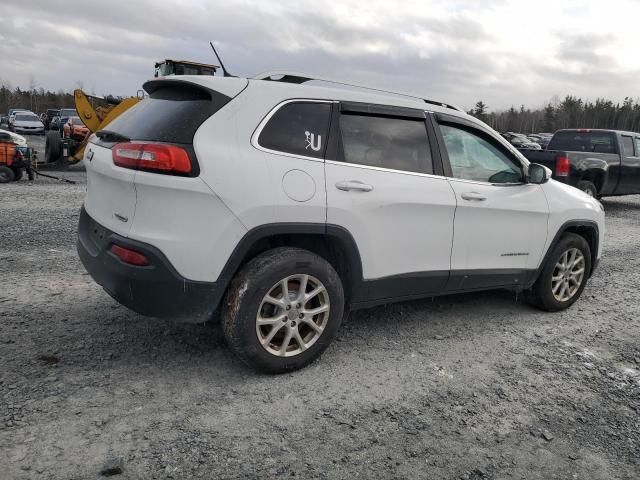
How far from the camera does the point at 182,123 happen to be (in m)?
3.02

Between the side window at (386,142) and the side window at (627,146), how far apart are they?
396 inches

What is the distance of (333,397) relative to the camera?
3096 millimetres

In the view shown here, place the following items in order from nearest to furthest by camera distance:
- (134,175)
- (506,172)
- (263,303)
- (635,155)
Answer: (134,175)
(263,303)
(506,172)
(635,155)

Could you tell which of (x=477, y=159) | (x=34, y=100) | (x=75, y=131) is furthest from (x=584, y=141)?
(x=34, y=100)

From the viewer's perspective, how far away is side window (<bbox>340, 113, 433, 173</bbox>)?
347 centimetres

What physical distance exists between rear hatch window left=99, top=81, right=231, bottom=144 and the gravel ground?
1.47m

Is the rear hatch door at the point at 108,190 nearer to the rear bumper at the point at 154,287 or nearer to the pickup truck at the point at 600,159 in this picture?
the rear bumper at the point at 154,287

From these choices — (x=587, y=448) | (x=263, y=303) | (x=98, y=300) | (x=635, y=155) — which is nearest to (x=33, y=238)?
(x=98, y=300)

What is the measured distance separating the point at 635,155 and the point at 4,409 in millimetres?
13217

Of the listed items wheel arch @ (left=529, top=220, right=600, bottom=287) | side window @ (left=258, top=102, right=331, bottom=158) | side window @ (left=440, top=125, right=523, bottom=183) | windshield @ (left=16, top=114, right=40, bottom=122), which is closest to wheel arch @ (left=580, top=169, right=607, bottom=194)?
wheel arch @ (left=529, top=220, right=600, bottom=287)

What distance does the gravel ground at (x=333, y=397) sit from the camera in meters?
2.50

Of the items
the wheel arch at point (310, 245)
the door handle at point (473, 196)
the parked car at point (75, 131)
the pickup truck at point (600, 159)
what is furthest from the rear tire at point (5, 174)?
the door handle at point (473, 196)

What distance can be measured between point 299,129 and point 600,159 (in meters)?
10.2

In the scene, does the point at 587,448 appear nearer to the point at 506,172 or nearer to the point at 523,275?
the point at 523,275
